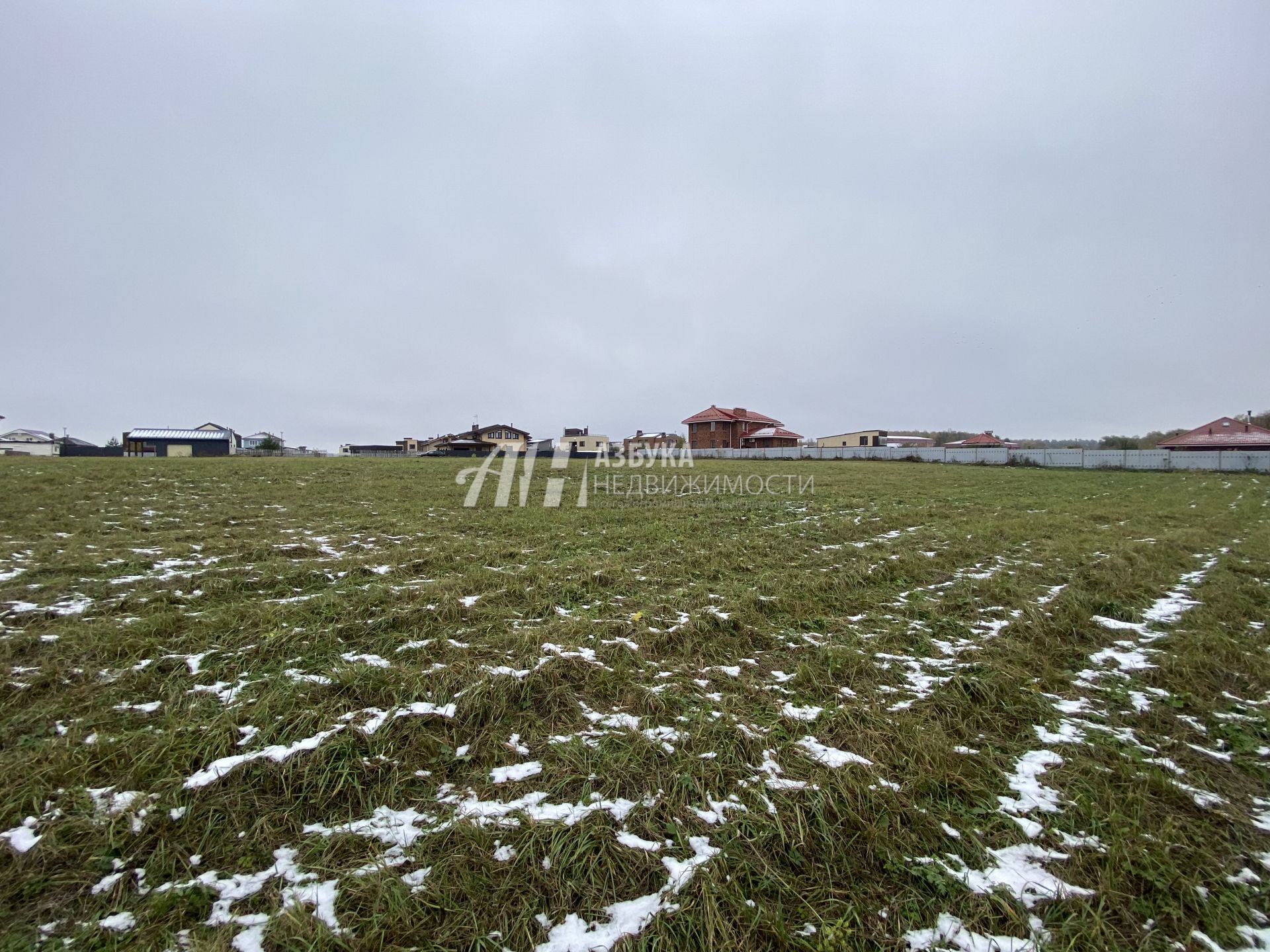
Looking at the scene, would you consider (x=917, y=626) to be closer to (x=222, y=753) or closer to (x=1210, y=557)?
(x=222, y=753)

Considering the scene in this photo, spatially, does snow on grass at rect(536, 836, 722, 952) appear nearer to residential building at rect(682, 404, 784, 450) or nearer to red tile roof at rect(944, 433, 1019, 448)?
residential building at rect(682, 404, 784, 450)

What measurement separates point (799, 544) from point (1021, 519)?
6.56 m

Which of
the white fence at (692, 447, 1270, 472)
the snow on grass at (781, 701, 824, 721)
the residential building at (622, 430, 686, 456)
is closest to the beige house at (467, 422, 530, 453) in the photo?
the residential building at (622, 430, 686, 456)

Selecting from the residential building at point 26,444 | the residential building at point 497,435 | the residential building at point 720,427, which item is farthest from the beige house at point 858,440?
the residential building at point 26,444

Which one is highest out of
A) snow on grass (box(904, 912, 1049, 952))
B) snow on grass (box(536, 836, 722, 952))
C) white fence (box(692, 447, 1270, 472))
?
white fence (box(692, 447, 1270, 472))

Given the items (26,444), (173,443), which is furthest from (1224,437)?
(26,444)

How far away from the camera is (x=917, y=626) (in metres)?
4.86

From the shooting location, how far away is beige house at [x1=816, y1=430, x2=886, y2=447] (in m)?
67.0

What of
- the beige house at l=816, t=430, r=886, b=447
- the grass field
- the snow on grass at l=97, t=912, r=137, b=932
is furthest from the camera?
the beige house at l=816, t=430, r=886, b=447

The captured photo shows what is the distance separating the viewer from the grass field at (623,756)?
6.39 ft

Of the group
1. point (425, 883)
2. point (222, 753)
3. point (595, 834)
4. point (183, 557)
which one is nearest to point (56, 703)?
point (222, 753)

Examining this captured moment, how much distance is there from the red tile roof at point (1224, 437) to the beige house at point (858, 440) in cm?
2722

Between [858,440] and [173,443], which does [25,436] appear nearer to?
[173,443]

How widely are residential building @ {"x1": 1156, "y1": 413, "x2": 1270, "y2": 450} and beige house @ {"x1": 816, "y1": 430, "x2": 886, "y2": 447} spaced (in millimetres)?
27188
